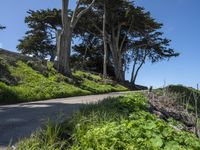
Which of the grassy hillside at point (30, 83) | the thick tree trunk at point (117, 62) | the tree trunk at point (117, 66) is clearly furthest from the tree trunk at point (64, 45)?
the tree trunk at point (117, 66)

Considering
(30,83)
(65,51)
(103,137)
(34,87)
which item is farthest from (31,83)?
(103,137)

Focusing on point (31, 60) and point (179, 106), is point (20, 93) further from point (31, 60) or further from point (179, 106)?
point (31, 60)

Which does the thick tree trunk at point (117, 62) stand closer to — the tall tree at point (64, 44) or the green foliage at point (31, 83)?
the tall tree at point (64, 44)

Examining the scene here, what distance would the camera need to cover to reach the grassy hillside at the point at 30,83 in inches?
709

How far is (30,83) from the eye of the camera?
71.2ft

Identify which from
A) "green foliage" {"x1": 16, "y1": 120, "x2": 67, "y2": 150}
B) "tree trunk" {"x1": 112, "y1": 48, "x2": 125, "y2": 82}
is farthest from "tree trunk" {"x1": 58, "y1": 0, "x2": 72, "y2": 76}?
"green foliage" {"x1": 16, "y1": 120, "x2": 67, "y2": 150}

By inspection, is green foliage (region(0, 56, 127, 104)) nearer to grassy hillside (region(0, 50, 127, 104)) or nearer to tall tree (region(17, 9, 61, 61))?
grassy hillside (region(0, 50, 127, 104))

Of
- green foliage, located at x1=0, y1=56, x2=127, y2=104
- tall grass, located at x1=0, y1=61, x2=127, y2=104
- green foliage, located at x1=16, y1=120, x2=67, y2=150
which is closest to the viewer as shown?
green foliage, located at x1=16, y1=120, x2=67, y2=150

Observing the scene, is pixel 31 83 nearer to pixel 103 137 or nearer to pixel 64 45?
pixel 64 45

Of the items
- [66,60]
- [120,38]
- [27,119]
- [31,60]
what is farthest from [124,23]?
[27,119]

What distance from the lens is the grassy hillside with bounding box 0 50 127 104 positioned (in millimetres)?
18000

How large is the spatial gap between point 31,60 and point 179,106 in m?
14.4

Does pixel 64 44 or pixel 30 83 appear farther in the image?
pixel 64 44

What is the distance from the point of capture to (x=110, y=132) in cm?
655
